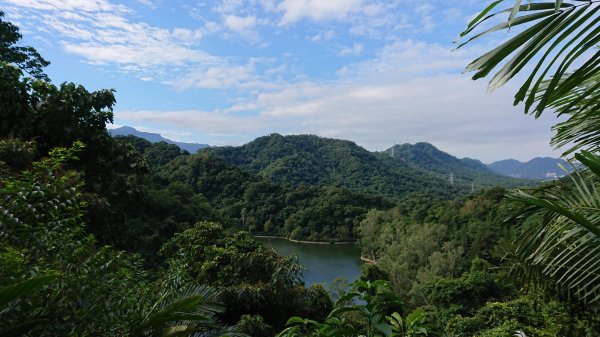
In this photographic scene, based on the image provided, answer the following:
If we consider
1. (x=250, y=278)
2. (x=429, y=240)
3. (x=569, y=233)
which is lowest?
(x=429, y=240)

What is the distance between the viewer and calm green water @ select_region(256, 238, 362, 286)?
22078mm

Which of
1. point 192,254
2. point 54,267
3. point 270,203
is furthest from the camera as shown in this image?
point 270,203

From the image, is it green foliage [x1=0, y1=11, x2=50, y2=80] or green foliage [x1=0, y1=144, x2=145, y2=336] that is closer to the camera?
green foliage [x1=0, y1=144, x2=145, y2=336]

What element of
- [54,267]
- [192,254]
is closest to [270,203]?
[192,254]

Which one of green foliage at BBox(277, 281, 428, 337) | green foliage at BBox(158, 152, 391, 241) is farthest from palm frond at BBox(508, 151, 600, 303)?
green foliage at BBox(158, 152, 391, 241)

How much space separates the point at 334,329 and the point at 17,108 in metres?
4.01

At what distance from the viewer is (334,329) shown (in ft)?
3.56

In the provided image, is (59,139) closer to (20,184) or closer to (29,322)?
(20,184)

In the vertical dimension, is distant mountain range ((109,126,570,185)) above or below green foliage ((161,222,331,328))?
above

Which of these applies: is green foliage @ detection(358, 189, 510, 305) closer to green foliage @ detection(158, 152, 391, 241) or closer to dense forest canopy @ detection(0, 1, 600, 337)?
dense forest canopy @ detection(0, 1, 600, 337)

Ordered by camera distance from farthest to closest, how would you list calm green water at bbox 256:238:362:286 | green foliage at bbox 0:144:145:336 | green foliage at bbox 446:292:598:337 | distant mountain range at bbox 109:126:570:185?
1. distant mountain range at bbox 109:126:570:185
2. calm green water at bbox 256:238:362:286
3. green foliage at bbox 446:292:598:337
4. green foliage at bbox 0:144:145:336

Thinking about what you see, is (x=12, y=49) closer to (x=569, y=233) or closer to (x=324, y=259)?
(x=569, y=233)

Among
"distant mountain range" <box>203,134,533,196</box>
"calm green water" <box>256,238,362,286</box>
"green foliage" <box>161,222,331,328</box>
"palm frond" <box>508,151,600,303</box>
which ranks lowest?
"calm green water" <box>256,238,362,286</box>

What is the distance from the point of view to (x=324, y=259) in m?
27.1
